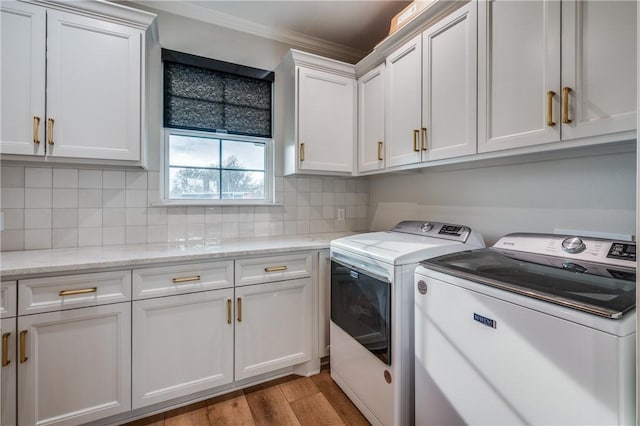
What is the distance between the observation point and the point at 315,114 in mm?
2203

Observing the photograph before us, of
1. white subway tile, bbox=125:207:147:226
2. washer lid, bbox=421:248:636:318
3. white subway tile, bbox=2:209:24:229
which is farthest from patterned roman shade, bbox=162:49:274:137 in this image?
washer lid, bbox=421:248:636:318

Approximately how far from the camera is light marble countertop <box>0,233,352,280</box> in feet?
4.30

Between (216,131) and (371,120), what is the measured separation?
1192mm

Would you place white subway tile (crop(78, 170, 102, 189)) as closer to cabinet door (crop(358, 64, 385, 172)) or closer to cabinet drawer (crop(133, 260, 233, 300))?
cabinet drawer (crop(133, 260, 233, 300))

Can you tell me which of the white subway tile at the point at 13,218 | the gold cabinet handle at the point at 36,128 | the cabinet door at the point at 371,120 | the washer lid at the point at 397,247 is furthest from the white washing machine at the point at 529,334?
the white subway tile at the point at 13,218

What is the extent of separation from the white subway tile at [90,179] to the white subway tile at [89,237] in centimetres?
27

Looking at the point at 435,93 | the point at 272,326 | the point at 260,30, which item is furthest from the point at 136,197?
the point at 435,93

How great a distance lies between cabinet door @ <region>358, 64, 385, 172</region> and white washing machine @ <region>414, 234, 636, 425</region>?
107 cm

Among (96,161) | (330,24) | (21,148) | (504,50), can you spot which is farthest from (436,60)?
(21,148)

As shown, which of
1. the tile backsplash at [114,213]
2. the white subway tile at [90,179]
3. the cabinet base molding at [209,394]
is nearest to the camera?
the cabinet base molding at [209,394]

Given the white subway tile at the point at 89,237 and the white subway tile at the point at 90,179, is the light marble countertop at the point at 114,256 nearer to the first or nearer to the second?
the white subway tile at the point at 89,237

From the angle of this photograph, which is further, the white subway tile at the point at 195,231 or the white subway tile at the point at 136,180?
the white subway tile at the point at 195,231

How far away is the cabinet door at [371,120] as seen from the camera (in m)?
2.12

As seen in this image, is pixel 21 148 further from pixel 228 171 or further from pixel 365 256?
pixel 365 256
